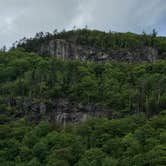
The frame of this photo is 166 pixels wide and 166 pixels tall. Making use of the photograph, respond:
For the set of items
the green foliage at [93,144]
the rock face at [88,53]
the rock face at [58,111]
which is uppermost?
the rock face at [88,53]

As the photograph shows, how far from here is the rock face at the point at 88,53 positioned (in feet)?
505

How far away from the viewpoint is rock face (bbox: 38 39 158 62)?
154000 mm

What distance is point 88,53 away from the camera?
155m

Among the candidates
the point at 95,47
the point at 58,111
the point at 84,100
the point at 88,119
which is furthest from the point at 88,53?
the point at 88,119

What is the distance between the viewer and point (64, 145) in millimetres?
100312

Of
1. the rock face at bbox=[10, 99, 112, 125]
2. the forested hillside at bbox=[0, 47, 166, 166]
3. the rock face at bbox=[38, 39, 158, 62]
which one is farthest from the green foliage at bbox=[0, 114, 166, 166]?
the rock face at bbox=[38, 39, 158, 62]

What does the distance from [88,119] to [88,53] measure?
45.3m

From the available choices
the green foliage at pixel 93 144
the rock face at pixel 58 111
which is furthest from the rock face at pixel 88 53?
the green foliage at pixel 93 144

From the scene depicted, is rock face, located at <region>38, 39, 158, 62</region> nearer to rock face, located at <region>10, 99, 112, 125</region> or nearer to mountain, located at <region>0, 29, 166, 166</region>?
mountain, located at <region>0, 29, 166, 166</region>

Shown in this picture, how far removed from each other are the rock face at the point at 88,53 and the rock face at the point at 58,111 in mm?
35426

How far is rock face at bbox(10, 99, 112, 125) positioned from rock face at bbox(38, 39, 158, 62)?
35426 millimetres

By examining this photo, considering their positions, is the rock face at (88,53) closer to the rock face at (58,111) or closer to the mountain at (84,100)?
the mountain at (84,100)

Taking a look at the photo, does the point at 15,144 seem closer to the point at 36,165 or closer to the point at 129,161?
the point at 36,165

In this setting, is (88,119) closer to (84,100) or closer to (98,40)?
(84,100)
